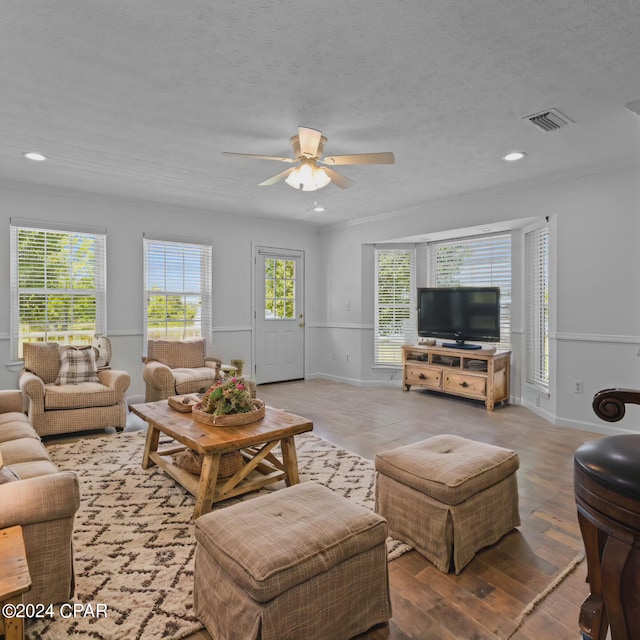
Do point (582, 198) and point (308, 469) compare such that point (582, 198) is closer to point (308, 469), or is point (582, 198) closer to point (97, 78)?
point (308, 469)

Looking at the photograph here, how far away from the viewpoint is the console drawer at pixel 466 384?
499 centimetres

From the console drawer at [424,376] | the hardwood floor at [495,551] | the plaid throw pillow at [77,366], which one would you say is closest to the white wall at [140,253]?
the plaid throw pillow at [77,366]

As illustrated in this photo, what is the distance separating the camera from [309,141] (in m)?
2.93

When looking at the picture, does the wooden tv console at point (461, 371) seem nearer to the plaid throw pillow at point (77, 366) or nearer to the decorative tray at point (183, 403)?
the decorative tray at point (183, 403)

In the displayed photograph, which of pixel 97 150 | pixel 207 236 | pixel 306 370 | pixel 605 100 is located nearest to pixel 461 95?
pixel 605 100

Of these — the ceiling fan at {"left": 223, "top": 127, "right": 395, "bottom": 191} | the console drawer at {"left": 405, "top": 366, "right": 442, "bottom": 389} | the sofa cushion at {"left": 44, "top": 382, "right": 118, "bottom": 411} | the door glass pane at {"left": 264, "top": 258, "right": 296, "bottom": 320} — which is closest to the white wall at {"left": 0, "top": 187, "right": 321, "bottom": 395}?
the door glass pane at {"left": 264, "top": 258, "right": 296, "bottom": 320}

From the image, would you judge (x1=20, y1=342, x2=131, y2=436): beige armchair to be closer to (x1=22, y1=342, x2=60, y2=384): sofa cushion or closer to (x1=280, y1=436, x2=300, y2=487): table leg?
A: (x1=22, y1=342, x2=60, y2=384): sofa cushion

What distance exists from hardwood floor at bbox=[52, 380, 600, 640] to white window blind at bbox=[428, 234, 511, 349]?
5.08ft

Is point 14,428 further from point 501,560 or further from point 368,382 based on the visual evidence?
point 368,382

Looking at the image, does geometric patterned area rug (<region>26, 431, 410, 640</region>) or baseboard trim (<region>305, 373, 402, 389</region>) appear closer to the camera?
geometric patterned area rug (<region>26, 431, 410, 640</region>)

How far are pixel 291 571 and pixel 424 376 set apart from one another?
4.60m

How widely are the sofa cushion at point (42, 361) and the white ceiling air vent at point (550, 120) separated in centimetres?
465

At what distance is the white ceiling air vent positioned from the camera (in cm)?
287

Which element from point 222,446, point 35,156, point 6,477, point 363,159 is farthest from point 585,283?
point 35,156
